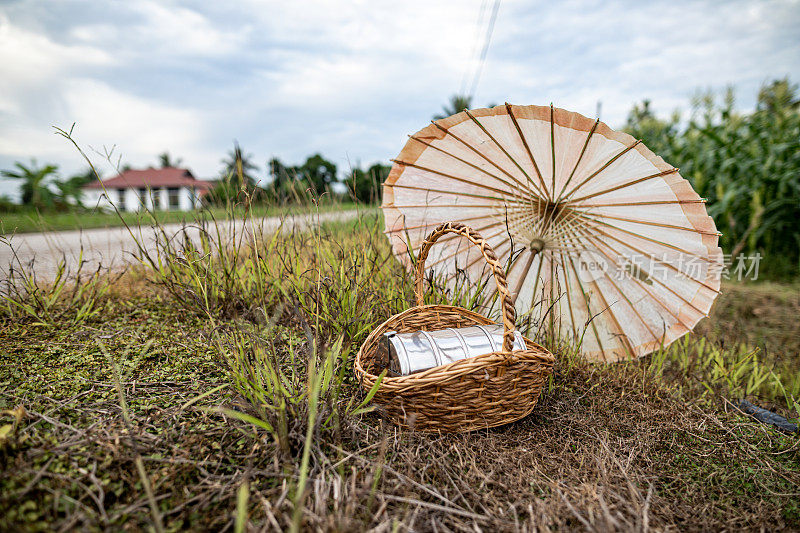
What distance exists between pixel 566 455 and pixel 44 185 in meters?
12.8

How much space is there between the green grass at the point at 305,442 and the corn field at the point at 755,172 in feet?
14.0

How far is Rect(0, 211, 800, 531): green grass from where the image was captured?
105 cm

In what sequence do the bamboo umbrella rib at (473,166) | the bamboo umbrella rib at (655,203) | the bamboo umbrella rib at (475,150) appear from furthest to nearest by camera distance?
the bamboo umbrella rib at (473,166) < the bamboo umbrella rib at (475,150) < the bamboo umbrella rib at (655,203)

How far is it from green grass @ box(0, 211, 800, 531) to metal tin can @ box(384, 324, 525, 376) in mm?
202

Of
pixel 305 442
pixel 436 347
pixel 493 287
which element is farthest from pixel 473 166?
pixel 305 442

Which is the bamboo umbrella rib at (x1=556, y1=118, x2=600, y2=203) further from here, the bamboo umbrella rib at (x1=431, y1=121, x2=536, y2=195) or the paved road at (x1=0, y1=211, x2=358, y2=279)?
the paved road at (x1=0, y1=211, x2=358, y2=279)

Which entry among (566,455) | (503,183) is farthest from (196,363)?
(503,183)

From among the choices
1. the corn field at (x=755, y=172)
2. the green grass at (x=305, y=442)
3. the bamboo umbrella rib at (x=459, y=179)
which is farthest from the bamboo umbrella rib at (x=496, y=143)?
the corn field at (x=755, y=172)

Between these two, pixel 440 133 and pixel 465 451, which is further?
pixel 440 133

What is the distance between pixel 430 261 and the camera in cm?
237

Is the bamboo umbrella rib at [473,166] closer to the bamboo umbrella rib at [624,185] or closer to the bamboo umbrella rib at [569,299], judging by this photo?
the bamboo umbrella rib at [624,185]

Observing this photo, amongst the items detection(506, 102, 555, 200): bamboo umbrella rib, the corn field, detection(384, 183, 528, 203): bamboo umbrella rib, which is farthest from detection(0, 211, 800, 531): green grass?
the corn field

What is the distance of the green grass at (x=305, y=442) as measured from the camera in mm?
1049

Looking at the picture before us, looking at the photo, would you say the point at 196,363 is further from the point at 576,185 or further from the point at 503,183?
the point at 576,185
